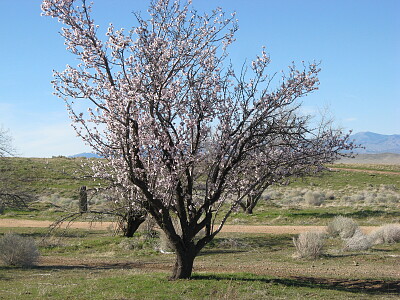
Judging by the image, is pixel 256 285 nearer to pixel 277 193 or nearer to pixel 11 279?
pixel 11 279

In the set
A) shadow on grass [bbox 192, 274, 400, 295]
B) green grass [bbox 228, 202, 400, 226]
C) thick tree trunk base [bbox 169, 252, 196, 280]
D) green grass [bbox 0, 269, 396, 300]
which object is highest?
thick tree trunk base [bbox 169, 252, 196, 280]

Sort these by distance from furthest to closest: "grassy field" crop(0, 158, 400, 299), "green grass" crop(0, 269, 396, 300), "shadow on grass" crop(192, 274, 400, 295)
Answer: "shadow on grass" crop(192, 274, 400, 295) < "grassy field" crop(0, 158, 400, 299) < "green grass" crop(0, 269, 396, 300)

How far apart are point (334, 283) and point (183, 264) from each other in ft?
13.9

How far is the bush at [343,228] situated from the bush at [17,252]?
14.2 metres

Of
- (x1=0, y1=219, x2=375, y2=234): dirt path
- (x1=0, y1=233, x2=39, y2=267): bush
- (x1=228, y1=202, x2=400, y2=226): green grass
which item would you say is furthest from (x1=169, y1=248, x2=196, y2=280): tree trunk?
(x1=228, y1=202, x2=400, y2=226): green grass

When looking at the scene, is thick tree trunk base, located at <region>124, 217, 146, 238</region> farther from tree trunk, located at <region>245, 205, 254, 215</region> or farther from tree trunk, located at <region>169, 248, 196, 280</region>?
tree trunk, located at <region>245, 205, 254, 215</region>

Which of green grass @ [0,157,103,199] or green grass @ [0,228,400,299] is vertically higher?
green grass @ [0,157,103,199]

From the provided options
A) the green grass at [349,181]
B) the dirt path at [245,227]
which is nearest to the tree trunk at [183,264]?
the dirt path at [245,227]

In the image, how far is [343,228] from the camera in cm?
2488

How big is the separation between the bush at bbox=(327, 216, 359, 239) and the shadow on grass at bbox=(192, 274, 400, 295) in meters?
10.4

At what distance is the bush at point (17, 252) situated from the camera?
59.1ft

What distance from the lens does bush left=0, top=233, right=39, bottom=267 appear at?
18.0 meters

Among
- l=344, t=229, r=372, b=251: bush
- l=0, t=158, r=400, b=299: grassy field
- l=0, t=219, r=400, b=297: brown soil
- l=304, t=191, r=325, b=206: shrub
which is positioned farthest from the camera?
l=304, t=191, r=325, b=206: shrub

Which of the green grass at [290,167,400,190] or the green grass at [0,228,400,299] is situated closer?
the green grass at [0,228,400,299]
